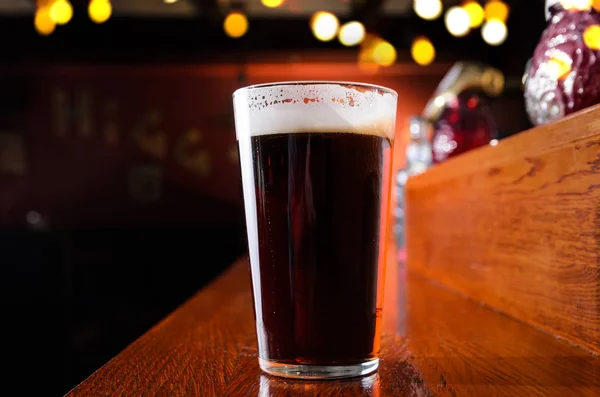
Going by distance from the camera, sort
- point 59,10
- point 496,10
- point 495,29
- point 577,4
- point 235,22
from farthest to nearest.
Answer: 1. point 235,22
2. point 59,10
3. point 496,10
4. point 495,29
5. point 577,4

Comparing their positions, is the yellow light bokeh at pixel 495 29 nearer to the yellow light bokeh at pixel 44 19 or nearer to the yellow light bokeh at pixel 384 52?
the yellow light bokeh at pixel 384 52

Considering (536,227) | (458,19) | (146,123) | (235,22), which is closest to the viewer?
(536,227)

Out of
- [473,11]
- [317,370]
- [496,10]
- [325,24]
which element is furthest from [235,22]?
[317,370]

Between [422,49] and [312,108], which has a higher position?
[422,49]

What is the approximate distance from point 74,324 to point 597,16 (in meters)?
5.37

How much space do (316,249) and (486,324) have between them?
1.38ft

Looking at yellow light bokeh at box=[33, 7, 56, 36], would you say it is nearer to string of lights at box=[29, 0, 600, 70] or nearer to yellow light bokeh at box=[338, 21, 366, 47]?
string of lights at box=[29, 0, 600, 70]

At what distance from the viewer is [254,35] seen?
623 cm

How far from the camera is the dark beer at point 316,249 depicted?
597 millimetres

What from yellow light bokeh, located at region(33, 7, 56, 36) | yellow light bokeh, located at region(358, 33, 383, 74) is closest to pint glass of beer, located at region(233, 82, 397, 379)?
yellow light bokeh, located at region(33, 7, 56, 36)

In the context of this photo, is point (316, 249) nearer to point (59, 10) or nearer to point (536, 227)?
point (536, 227)

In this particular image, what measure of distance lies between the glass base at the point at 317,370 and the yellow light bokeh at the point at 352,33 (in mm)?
5677

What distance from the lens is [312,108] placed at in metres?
0.61

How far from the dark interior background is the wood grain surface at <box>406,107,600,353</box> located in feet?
16.2
